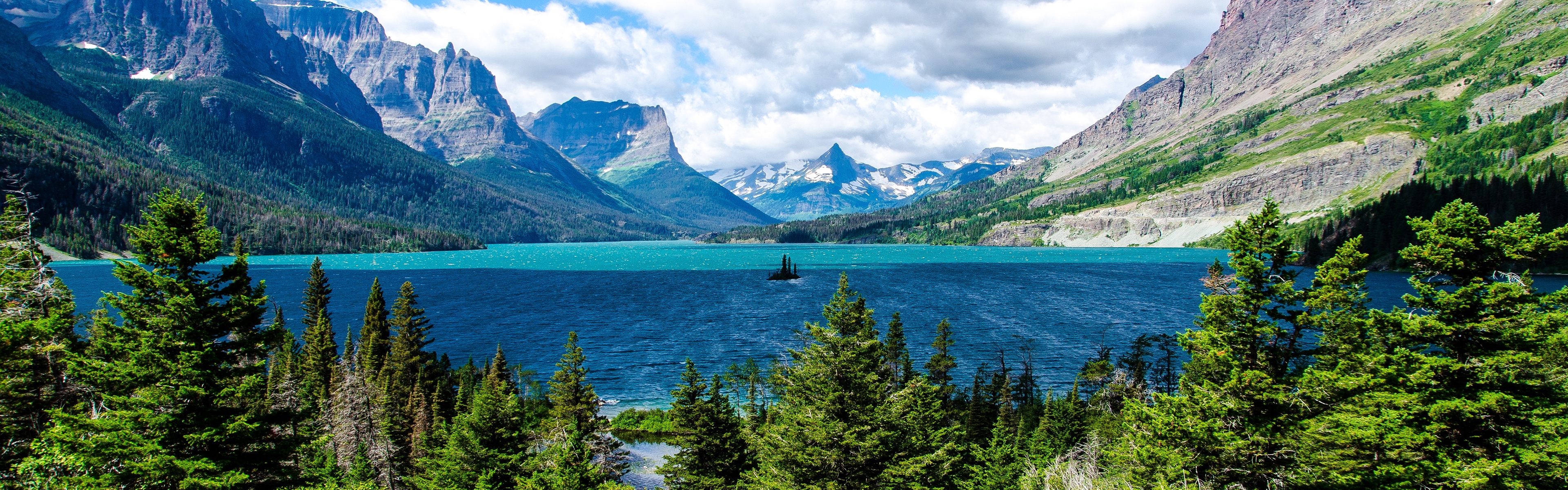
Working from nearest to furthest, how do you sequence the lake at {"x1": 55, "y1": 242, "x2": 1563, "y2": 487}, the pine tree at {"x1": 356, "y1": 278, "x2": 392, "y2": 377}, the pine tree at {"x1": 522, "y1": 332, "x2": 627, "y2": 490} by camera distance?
the pine tree at {"x1": 522, "y1": 332, "x2": 627, "y2": 490}
the pine tree at {"x1": 356, "y1": 278, "x2": 392, "y2": 377}
the lake at {"x1": 55, "y1": 242, "x2": 1563, "y2": 487}

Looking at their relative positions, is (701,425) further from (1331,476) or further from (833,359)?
(1331,476)

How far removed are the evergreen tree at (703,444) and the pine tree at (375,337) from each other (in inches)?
1541

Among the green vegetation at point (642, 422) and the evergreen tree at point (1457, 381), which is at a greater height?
the evergreen tree at point (1457, 381)

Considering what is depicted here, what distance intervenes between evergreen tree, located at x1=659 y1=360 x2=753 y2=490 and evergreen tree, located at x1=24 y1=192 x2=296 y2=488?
48.9ft

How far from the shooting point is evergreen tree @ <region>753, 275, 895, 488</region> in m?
20.1

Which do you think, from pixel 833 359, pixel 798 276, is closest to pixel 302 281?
pixel 798 276

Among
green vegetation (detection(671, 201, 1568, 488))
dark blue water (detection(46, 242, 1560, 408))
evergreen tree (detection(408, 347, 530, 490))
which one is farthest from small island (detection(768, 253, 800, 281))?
green vegetation (detection(671, 201, 1568, 488))

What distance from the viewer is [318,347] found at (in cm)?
5450

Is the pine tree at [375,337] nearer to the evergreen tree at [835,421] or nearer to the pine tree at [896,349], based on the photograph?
the pine tree at [896,349]

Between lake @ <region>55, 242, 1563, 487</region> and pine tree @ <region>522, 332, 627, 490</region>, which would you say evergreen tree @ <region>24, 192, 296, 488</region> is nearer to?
pine tree @ <region>522, 332, 627, 490</region>

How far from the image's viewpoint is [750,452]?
31.0m

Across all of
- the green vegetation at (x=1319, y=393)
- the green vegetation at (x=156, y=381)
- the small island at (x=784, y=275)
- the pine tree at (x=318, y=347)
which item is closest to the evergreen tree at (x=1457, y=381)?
the green vegetation at (x=1319, y=393)

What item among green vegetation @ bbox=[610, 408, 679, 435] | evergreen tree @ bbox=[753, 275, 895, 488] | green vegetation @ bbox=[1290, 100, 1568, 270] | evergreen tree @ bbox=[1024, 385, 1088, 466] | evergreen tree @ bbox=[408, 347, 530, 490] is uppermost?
green vegetation @ bbox=[1290, 100, 1568, 270]

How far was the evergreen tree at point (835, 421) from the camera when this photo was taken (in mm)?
20125
